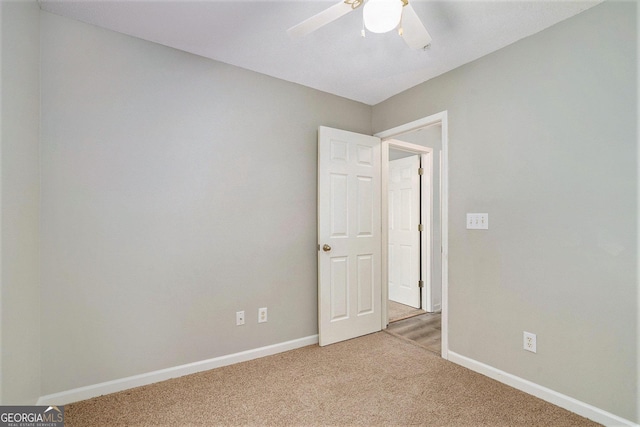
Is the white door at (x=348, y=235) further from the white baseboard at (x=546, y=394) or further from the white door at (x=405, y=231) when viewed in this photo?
the white door at (x=405, y=231)

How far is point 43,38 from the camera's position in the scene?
1.86m

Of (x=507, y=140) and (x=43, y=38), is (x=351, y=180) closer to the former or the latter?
(x=507, y=140)

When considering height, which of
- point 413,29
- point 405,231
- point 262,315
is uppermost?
point 413,29

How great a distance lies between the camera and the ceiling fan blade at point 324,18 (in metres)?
1.40

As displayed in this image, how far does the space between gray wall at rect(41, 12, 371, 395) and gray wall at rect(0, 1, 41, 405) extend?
0.12 meters

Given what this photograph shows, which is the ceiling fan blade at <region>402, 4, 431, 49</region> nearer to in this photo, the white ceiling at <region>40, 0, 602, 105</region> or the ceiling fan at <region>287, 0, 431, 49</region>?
the ceiling fan at <region>287, 0, 431, 49</region>

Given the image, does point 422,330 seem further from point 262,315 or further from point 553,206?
point 553,206

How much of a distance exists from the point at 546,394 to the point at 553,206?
3.92ft

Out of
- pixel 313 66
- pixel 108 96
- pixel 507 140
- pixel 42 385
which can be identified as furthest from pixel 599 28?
pixel 42 385

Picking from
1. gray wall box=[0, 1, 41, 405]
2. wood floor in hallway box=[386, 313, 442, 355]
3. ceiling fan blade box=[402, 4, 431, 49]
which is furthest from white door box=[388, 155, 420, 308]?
gray wall box=[0, 1, 41, 405]

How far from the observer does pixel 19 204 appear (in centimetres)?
153

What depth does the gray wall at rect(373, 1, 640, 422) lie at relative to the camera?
66.9 inches

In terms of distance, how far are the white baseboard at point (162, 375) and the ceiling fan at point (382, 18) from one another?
2341mm

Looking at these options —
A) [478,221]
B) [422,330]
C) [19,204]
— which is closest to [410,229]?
[422,330]
